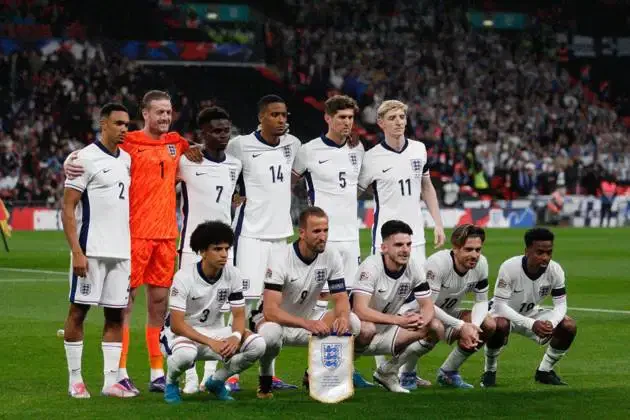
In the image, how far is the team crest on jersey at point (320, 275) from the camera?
10.2 meters

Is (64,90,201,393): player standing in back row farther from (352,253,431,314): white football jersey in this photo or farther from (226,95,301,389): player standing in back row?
(352,253,431,314): white football jersey

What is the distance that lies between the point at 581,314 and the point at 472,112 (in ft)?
95.6

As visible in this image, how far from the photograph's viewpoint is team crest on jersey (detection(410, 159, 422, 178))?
11.9 meters

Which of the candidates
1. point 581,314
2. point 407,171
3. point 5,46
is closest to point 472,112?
point 5,46

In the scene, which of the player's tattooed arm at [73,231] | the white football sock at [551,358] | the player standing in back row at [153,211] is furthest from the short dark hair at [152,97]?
the white football sock at [551,358]

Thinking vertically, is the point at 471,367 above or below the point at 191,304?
below

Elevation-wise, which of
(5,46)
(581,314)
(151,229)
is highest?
(5,46)

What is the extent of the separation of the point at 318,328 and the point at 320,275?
0.56 metres

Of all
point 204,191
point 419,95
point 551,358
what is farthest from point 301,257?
point 419,95

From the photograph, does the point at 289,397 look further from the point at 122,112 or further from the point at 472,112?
the point at 472,112

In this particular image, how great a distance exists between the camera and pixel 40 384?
10602mm

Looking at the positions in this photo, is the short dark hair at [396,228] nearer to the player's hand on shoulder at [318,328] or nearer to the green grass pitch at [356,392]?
the player's hand on shoulder at [318,328]

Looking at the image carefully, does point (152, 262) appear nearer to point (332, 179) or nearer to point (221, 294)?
point (221, 294)

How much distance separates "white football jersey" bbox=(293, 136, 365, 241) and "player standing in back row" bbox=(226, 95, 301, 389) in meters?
0.35
